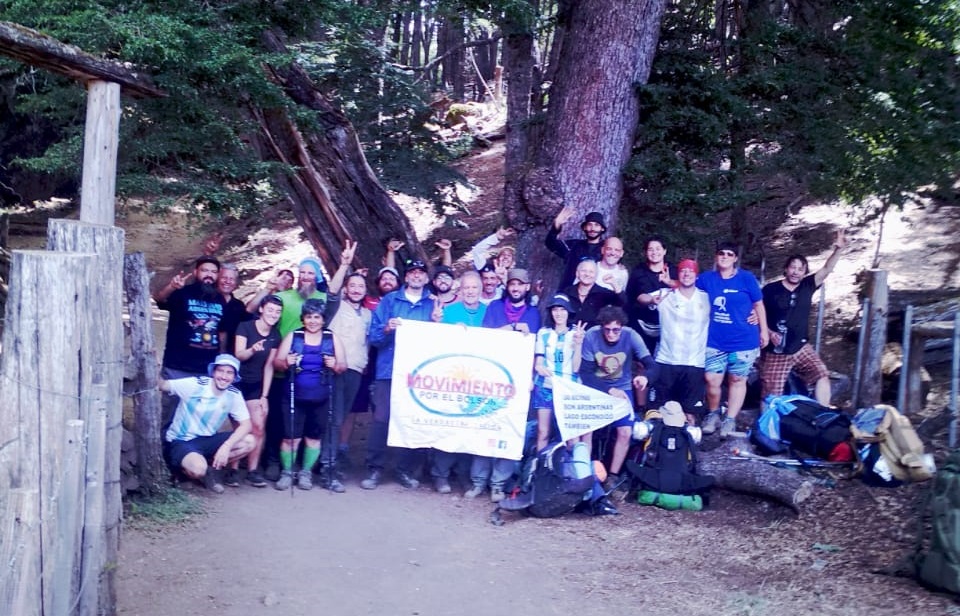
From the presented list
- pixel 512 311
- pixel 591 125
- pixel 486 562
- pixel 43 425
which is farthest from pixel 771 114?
pixel 43 425

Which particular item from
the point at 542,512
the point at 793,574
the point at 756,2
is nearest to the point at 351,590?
the point at 542,512

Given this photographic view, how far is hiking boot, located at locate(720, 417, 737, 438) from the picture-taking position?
30.1 feet

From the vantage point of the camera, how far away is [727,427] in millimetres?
9273

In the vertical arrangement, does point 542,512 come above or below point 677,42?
below

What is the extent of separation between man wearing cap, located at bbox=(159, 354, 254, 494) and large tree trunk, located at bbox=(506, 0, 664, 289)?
4019mm

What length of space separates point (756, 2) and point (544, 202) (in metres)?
4.56

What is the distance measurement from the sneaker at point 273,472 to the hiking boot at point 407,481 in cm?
117

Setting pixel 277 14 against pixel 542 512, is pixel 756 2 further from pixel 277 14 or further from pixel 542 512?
pixel 542 512

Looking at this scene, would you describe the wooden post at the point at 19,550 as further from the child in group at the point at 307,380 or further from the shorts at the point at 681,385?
the shorts at the point at 681,385

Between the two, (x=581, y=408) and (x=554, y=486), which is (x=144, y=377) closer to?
(x=554, y=486)

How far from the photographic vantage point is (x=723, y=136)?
38.0 feet

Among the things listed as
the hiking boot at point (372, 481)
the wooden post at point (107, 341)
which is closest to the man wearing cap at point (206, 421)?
the hiking boot at point (372, 481)

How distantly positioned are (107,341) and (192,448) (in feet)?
10.8

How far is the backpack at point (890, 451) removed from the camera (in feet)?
24.9
